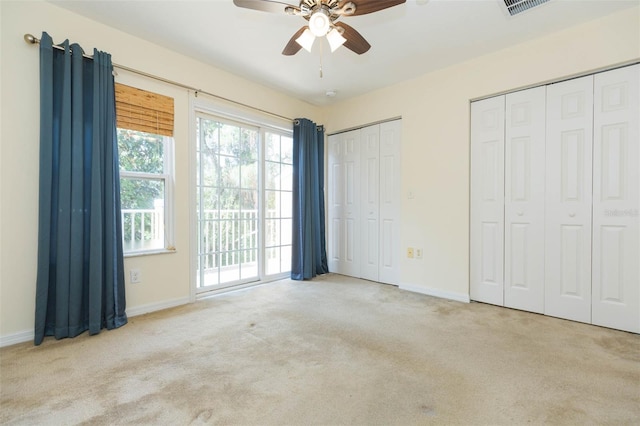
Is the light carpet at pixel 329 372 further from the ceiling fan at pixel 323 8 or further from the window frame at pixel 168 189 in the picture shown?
the ceiling fan at pixel 323 8

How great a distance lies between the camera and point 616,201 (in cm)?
250

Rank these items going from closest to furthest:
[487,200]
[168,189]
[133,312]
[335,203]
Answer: [133,312] → [168,189] → [487,200] → [335,203]

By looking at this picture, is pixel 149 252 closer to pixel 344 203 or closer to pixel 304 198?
pixel 304 198

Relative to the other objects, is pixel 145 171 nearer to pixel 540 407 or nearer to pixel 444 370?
pixel 444 370

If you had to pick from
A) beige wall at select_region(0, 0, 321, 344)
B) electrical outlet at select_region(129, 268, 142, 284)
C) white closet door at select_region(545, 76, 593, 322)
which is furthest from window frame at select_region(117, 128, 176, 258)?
white closet door at select_region(545, 76, 593, 322)

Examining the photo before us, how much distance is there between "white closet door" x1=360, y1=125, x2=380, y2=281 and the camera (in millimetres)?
4160

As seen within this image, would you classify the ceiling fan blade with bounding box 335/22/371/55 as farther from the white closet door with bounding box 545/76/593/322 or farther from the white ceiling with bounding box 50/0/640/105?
the white closet door with bounding box 545/76/593/322

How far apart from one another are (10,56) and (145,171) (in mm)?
1183

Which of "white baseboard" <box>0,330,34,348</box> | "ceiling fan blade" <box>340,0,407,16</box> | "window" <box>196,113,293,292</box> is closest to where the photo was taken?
"ceiling fan blade" <box>340,0,407,16</box>

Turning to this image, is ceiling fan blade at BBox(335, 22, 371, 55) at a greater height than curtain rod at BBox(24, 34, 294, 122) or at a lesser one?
lesser

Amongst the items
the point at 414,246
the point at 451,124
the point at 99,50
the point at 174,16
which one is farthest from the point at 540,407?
the point at 99,50

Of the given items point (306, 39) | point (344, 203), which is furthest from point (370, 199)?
point (306, 39)

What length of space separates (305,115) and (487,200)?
8.96 ft

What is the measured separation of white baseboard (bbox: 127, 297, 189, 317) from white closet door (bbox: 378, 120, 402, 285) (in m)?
2.50
